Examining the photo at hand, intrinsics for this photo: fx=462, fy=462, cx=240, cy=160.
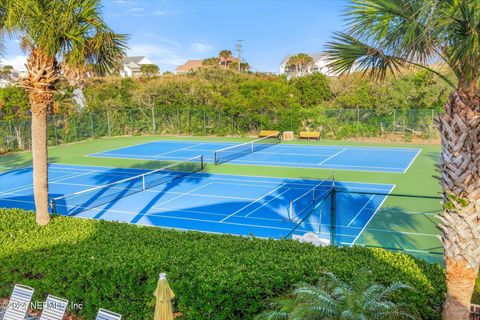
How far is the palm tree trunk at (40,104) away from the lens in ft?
32.7

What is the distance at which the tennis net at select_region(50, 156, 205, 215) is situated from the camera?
17.2m

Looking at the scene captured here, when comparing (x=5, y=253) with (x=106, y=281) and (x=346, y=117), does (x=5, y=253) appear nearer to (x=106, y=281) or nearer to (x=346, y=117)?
(x=106, y=281)

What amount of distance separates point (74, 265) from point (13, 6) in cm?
547

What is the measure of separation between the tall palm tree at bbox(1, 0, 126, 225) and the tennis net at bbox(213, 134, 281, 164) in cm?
1502

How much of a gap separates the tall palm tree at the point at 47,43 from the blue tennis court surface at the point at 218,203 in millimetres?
5904

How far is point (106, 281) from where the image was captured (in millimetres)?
7012

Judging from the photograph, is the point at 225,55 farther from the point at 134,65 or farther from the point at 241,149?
the point at 241,149

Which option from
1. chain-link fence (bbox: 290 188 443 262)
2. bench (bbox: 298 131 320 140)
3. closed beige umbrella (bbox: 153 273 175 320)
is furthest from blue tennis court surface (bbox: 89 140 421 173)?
closed beige umbrella (bbox: 153 273 175 320)

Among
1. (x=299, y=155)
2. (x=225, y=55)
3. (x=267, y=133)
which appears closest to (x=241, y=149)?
(x=299, y=155)

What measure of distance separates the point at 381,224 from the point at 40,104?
10535 mm

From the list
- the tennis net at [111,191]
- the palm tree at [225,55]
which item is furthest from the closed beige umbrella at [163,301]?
the palm tree at [225,55]

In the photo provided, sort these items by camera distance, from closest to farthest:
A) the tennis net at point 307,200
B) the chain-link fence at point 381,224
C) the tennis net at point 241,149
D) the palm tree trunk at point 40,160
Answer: the palm tree trunk at point 40,160 → the chain-link fence at point 381,224 → the tennis net at point 307,200 → the tennis net at point 241,149

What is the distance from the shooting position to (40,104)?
33.2 feet

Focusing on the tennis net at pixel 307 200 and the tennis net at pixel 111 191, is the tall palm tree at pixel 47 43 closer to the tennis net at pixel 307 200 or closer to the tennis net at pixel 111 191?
the tennis net at pixel 111 191
